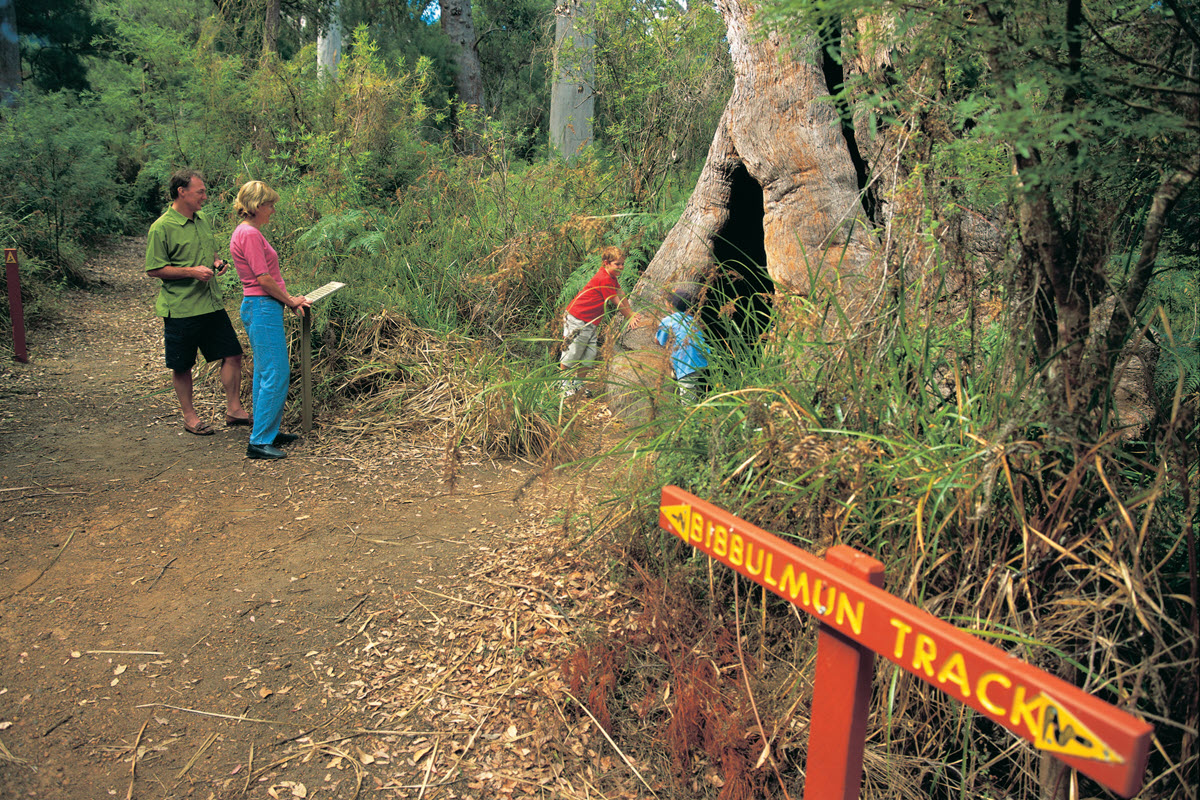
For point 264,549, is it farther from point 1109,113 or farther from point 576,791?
point 1109,113

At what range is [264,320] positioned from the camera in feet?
17.4

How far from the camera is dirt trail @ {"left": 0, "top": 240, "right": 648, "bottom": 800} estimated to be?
279 cm

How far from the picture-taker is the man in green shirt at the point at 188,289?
5316 mm

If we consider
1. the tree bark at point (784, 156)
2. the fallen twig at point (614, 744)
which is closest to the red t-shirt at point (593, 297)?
the tree bark at point (784, 156)

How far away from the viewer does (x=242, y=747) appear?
2.87m

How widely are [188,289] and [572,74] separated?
5906 millimetres

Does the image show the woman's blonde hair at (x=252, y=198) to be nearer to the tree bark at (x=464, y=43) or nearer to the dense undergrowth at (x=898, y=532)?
the dense undergrowth at (x=898, y=532)

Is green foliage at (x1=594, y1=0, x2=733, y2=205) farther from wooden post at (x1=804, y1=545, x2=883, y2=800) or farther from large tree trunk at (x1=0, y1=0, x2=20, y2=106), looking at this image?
large tree trunk at (x1=0, y1=0, x2=20, y2=106)

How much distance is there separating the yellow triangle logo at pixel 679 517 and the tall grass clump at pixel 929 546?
0.90m

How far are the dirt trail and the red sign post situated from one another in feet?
4.20

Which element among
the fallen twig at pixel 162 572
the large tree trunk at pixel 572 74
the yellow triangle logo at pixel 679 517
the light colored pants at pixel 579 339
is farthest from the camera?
the large tree trunk at pixel 572 74

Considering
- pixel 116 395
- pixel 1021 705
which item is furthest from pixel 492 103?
pixel 1021 705

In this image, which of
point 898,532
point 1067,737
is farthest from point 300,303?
point 1067,737

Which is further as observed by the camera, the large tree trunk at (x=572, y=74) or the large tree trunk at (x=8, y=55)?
the large tree trunk at (x=8, y=55)
